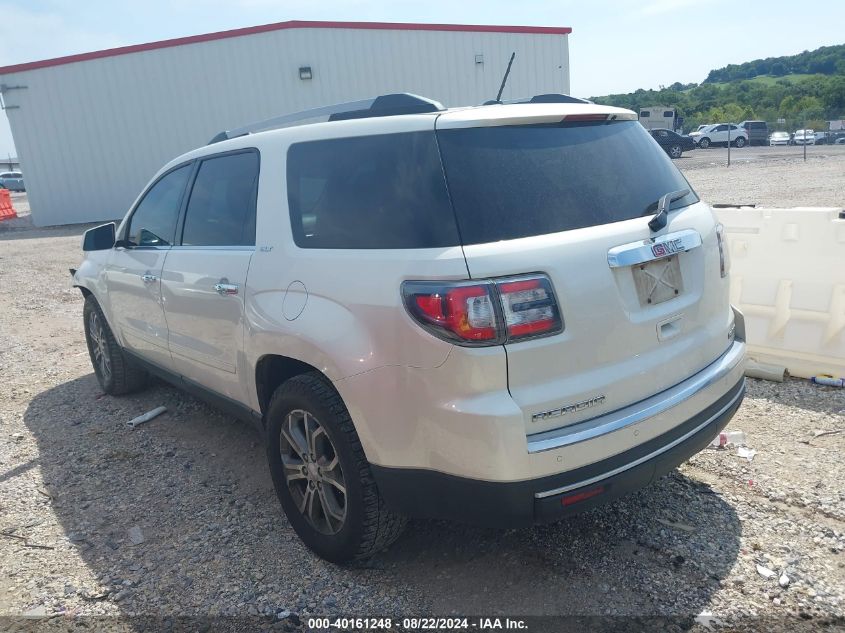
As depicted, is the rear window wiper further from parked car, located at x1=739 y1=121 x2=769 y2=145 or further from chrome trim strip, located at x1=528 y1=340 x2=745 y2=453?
parked car, located at x1=739 y1=121 x2=769 y2=145

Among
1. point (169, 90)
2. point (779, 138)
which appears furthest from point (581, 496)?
point (779, 138)

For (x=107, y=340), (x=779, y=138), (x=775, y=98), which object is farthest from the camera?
(x=775, y=98)

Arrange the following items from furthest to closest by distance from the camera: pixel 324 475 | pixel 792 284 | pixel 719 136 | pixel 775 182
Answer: pixel 719 136
pixel 775 182
pixel 792 284
pixel 324 475

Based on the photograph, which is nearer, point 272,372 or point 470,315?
point 470,315

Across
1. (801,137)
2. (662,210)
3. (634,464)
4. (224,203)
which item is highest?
(224,203)

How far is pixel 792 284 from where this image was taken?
4.77 m

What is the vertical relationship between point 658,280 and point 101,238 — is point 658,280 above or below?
below

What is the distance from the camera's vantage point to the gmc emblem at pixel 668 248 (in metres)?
2.58

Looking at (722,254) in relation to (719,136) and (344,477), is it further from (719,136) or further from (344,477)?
Result: (719,136)

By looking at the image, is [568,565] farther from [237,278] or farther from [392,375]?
[237,278]

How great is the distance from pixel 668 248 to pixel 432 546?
1686 millimetres

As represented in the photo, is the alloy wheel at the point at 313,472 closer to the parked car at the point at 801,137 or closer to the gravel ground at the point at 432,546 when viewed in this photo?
the gravel ground at the point at 432,546

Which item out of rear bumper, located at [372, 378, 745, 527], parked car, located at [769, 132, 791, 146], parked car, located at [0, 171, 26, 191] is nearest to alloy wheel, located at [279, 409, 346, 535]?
rear bumper, located at [372, 378, 745, 527]

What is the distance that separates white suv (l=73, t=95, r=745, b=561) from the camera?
225 cm
